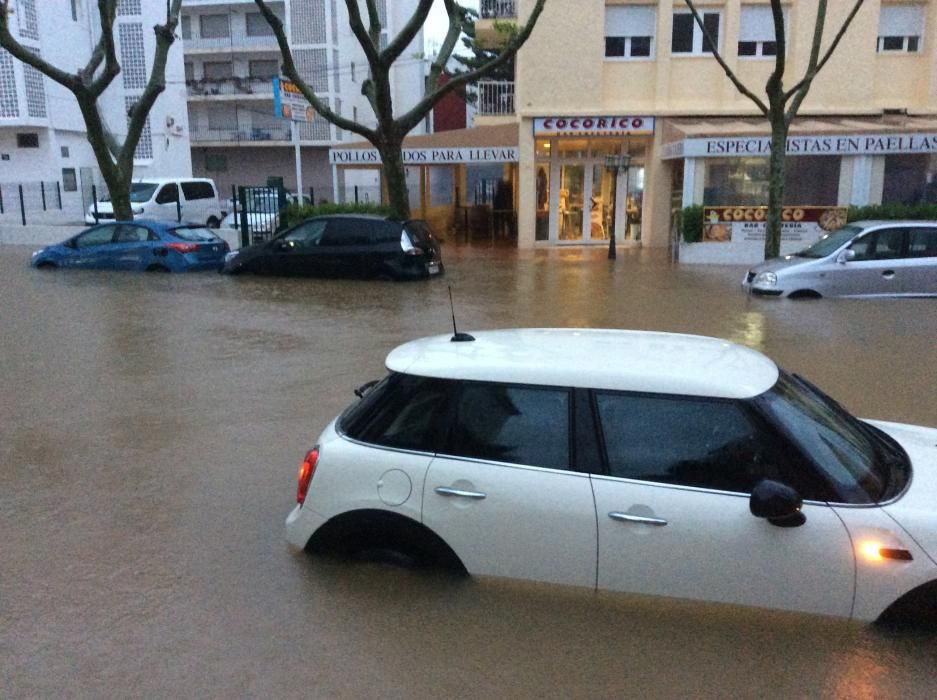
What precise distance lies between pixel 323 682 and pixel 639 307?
1096cm

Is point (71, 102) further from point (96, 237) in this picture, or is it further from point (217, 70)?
point (96, 237)

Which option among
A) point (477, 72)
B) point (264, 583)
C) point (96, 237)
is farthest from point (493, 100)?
point (264, 583)

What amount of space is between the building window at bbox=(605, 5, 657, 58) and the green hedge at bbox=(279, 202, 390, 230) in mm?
7820

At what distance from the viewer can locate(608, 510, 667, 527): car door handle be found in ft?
12.4

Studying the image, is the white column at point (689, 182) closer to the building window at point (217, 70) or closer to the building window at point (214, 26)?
the building window at point (217, 70)

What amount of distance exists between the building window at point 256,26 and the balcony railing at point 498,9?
24235 mm

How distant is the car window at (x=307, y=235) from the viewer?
1736cm

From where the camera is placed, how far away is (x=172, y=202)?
2767cm

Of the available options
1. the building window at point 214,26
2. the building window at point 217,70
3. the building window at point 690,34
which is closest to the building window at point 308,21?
the building window at point 214,26

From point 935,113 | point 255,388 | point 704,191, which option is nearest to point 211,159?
point 704,191

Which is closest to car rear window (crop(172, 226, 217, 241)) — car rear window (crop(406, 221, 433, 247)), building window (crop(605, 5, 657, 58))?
car rear window (crop(406, 221, 433, 247))

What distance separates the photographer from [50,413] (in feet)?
26.1

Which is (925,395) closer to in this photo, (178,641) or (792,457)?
(792,457)

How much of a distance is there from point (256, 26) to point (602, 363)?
49.5 meters
